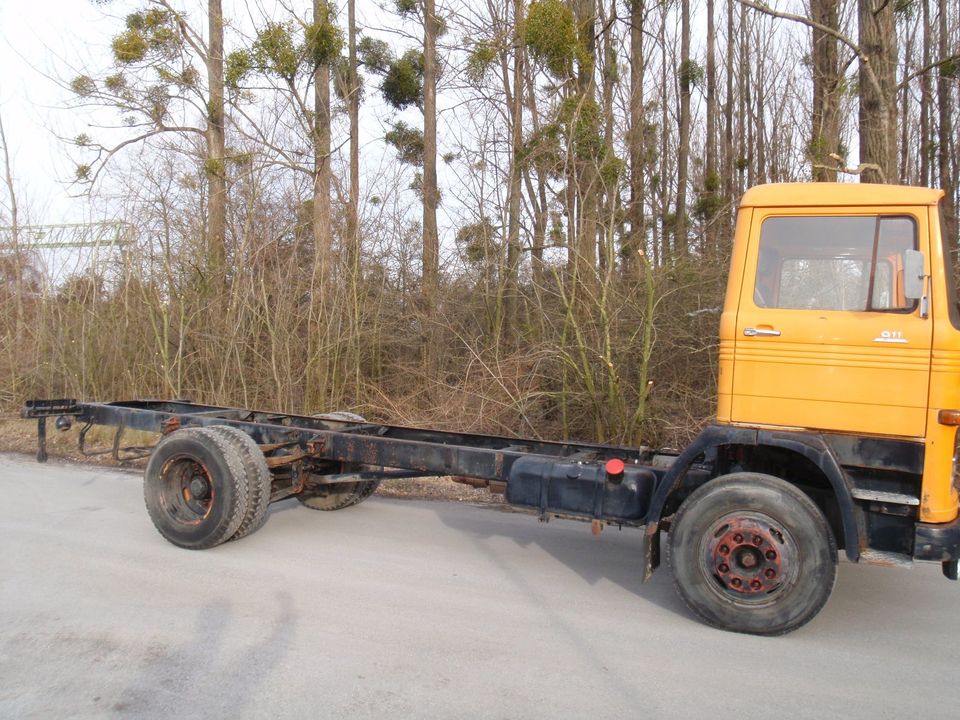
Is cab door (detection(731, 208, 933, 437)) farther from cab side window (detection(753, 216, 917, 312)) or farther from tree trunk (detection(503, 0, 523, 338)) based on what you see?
tree trunk (detection(503, 0, 523, 338))

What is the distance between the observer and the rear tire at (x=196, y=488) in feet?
19.9

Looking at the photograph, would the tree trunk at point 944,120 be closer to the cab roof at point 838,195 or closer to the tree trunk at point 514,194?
the tree trunk at point 514,194

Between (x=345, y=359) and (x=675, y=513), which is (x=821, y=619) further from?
(x=345, y=359)

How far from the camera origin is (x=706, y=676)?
413 centimetres

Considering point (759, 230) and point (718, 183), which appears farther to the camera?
point (718, 183)

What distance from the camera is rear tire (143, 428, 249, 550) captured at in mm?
6066

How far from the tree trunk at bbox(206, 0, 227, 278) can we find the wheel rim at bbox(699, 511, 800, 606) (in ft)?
36.5

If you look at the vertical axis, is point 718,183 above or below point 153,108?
below

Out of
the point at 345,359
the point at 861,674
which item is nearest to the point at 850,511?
the point at 861,674

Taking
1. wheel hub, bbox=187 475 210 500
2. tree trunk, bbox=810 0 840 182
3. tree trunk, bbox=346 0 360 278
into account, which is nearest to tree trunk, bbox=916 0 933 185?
tree trunk, bbox=810 0 840 182

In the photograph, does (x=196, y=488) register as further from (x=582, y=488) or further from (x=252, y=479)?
(x=582, y=488)

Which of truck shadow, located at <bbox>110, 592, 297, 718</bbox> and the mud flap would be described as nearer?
truck shadow, located at <bbox>110, 592, 297, 718</bbox>

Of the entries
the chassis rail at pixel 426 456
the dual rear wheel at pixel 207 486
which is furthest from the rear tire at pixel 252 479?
the chassis rail at pixel 426 456

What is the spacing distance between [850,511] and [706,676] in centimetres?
128
